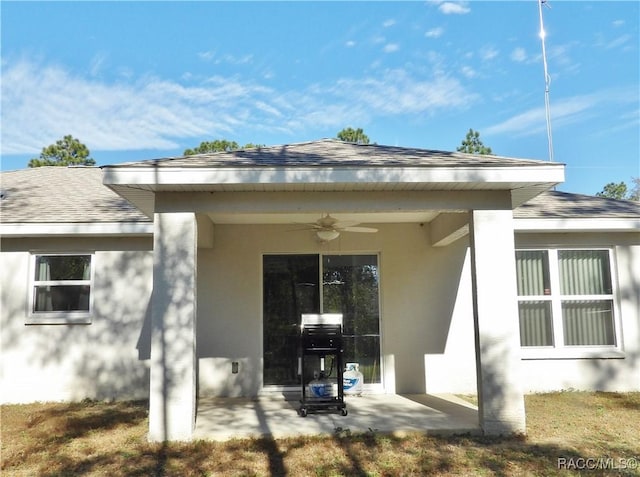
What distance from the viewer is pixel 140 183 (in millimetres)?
5172

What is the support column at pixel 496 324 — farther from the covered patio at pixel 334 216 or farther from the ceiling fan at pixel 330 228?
the ceiling fan at pixel 330 228

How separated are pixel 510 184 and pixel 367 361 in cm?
390

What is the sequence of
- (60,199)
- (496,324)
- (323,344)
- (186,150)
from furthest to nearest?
(186,150) < (60,199) < (323,344) < (496,324)

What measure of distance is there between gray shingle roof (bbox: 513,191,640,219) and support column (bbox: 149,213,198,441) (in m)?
5.38

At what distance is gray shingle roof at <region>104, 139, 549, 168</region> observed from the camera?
527 cm

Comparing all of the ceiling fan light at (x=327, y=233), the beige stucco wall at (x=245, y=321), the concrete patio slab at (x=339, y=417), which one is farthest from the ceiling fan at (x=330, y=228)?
the concrete patio slab at (x=339, y=417)

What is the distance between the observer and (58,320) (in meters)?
7.75

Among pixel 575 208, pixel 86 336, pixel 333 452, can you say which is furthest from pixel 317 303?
pixel 575 208

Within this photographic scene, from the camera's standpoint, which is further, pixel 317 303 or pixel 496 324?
pixel 317 303

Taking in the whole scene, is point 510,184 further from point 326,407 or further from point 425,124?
point 425,124

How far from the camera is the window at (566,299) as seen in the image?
26.4ft

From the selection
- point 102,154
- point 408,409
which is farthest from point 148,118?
point 408,409

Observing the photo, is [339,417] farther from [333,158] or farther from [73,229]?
[73,229]

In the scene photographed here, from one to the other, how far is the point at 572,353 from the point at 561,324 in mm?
494
